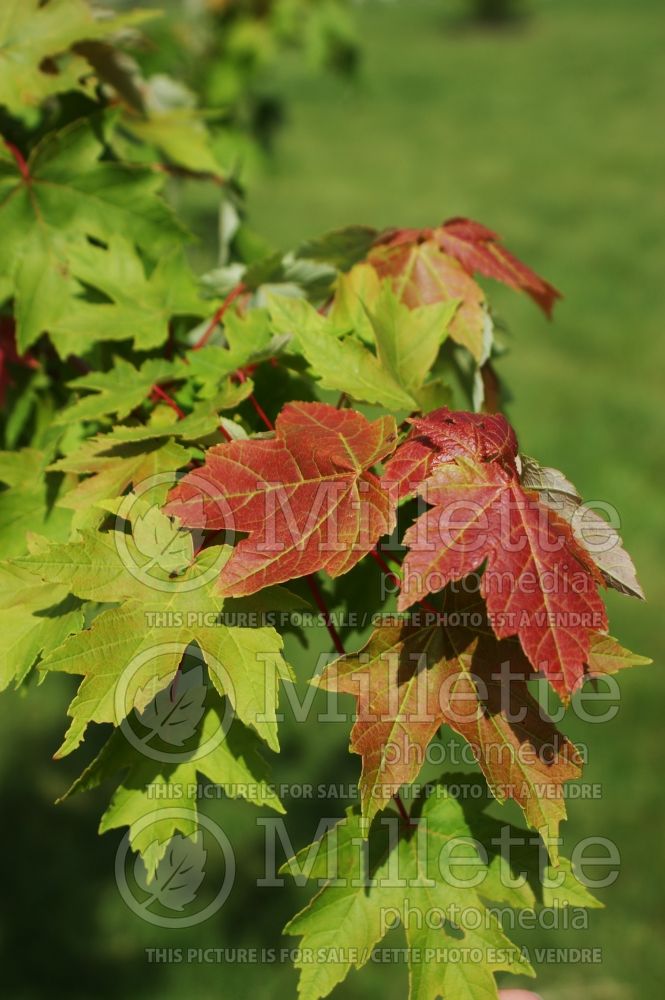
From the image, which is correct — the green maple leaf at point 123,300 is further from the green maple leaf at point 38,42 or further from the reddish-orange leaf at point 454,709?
the reddish-orange leaf at point 454,709

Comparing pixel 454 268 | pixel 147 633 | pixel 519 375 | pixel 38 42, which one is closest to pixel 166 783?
pixel 147 633

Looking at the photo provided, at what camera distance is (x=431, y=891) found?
120 centimetres

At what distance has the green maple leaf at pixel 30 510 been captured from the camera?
53.2 inches

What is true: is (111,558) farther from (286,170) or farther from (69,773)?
(286,170)

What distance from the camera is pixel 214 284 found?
1.57 meters

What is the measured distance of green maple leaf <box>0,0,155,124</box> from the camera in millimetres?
1447

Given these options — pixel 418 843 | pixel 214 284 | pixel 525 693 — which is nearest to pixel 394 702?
pixel 525 693

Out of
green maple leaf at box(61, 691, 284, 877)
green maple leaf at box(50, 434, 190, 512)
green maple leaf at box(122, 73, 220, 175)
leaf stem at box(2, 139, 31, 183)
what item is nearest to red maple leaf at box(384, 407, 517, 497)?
green maple leaf at box(50, 434, 190, 512)

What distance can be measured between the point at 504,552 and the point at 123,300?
31.9 inches

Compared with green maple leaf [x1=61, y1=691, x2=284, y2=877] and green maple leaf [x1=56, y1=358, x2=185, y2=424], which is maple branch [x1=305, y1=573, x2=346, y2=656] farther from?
green maple leaf [x1=56, y1=358, x2=185, y2=424]

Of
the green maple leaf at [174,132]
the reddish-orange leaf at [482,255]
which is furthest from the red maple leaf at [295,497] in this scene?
the green maple leaf at [174,132]

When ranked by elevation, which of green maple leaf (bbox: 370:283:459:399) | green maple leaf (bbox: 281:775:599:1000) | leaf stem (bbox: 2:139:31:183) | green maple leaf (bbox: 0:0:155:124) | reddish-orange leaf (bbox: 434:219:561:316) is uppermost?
green maple leaf (bbox: 0:0:155:124)

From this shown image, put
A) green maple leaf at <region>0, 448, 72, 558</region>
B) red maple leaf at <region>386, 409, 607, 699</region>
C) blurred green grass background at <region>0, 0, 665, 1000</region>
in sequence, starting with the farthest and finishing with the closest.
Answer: blurred green grass background at <region>0, 0, 665, 1000</region>, green maple leaf at <region>0, 448, 72, 558</region>, red maple leaf at <region>386, 409, 607, 699</region>

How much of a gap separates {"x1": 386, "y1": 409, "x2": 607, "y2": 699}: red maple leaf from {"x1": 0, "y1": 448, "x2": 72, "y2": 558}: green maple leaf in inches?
23.1
